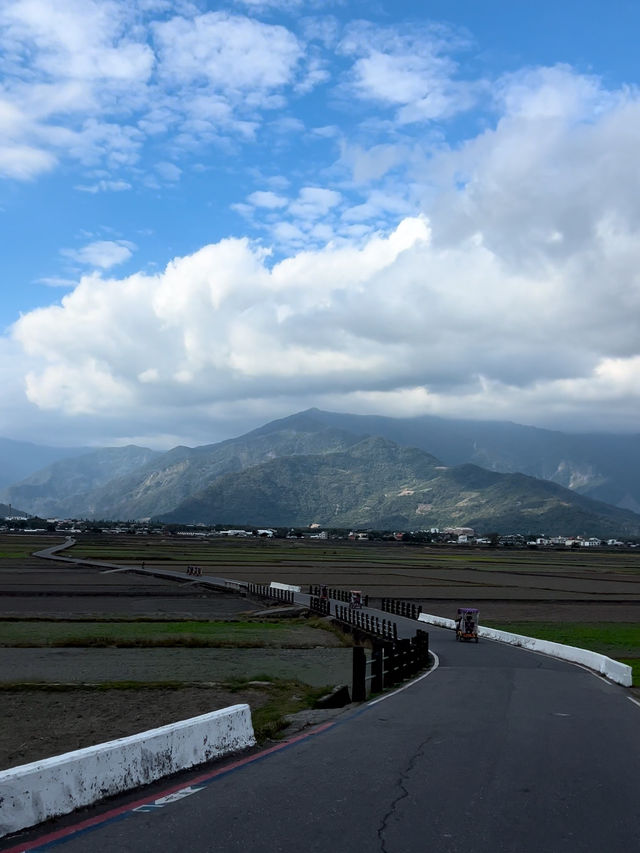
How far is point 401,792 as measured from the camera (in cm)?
859

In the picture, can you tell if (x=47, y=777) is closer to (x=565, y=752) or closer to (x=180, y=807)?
(x=180, y=807)

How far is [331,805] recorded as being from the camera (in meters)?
7.99

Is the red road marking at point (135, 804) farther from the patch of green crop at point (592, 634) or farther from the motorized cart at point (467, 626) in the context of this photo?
the motorized cart at point (467, 626)

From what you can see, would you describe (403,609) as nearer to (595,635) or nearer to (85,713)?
(595,635)

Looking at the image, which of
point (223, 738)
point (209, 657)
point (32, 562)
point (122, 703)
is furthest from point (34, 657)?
point (32, 562)

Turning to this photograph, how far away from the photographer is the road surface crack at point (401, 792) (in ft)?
23.3

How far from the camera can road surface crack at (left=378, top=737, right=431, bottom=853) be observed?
709 centimetres

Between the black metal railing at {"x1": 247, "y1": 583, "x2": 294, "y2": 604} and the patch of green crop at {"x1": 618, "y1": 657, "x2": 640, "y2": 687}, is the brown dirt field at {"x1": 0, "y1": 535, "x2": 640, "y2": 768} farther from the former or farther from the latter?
the patch of green crop at {"x1": 618, "y1": 657, "x2": 640, "y2": 687}

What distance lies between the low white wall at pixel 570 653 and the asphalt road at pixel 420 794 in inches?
288

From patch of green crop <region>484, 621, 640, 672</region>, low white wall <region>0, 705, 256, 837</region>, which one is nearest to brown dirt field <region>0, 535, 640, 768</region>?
low white wall <region>0, 705, 256, 837</region>

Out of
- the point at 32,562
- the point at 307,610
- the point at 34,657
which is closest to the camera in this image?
the point at 34,657

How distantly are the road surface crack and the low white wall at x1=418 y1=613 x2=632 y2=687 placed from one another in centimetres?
1189

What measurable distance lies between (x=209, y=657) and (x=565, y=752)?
17703 mm

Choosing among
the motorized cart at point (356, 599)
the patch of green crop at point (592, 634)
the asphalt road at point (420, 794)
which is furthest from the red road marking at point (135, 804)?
the motorized cart at point (356, 599)
